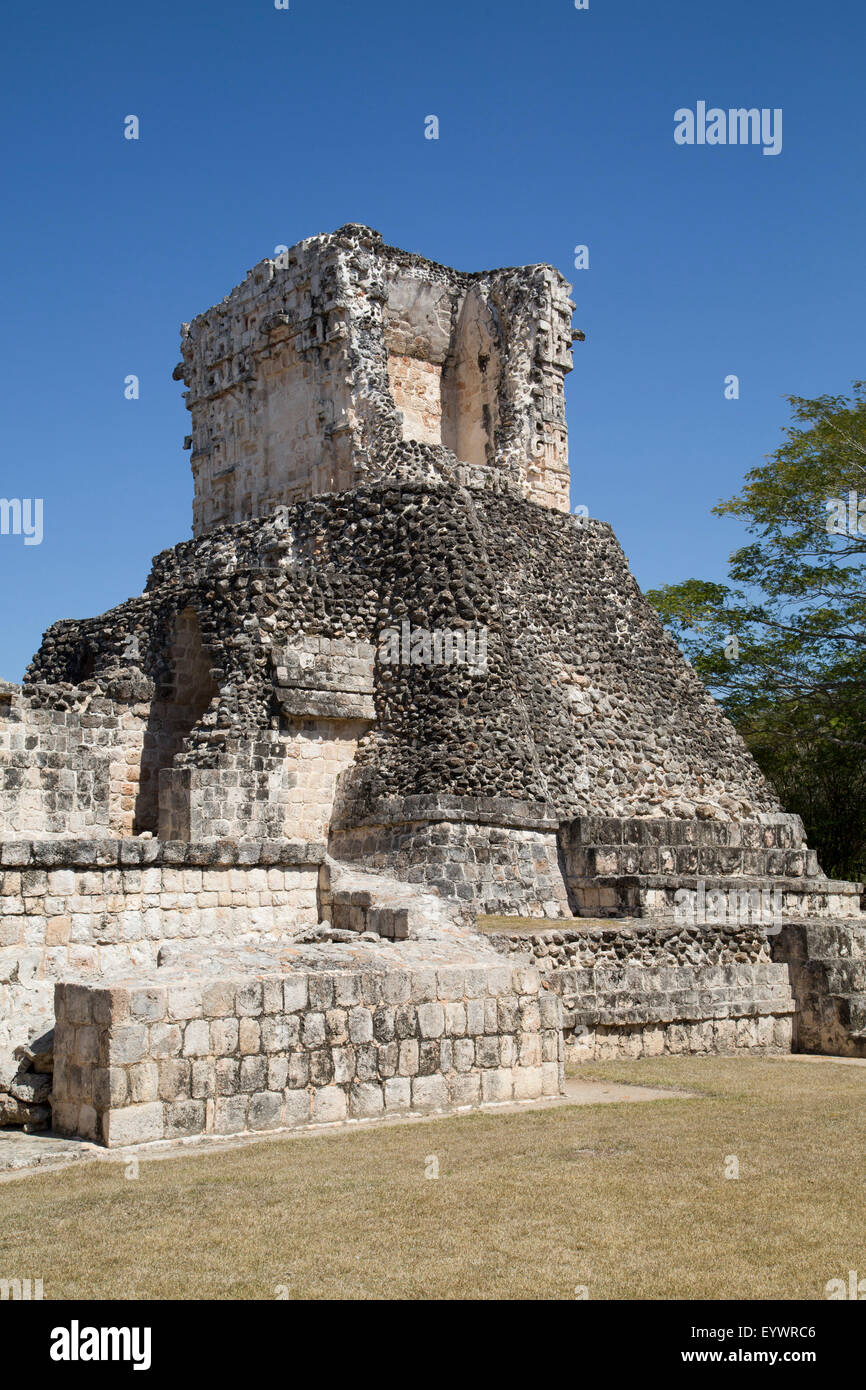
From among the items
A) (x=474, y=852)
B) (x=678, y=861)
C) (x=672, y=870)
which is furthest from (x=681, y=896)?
(x=474, y=852)

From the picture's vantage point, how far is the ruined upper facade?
21109mm

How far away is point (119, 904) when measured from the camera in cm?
1073

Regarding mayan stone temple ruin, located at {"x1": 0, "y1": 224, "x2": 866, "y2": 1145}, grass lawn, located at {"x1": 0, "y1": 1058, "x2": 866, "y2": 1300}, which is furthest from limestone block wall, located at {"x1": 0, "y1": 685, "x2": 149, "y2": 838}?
grass lawn, located at {"x1": 0, "y1": 1058, "x2": 866, "y2": 1300}

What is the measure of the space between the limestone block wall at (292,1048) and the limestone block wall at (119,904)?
173 centimetres

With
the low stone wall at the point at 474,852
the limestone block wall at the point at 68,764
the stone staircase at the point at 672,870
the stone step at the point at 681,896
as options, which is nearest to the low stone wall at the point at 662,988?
the stone step at the point at 681,896

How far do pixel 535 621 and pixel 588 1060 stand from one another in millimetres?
7970

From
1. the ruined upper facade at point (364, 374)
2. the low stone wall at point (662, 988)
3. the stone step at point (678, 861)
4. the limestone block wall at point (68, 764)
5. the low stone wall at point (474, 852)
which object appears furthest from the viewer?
the ruined upper facade at point (364, 374)

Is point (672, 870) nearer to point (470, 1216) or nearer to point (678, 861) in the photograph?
point (678, 861)

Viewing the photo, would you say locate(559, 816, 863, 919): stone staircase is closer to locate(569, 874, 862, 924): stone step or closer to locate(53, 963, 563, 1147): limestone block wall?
locate(569, 874, 862, 924): stone step

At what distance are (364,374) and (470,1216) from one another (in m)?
16.4

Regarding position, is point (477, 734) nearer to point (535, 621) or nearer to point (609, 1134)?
point (535, 621)

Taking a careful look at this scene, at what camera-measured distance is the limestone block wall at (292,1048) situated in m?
7.35

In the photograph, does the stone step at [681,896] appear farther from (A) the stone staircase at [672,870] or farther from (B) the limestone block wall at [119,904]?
(B) the limestone block wall at [119,904]

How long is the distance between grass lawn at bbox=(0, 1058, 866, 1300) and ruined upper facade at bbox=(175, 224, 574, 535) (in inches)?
540
